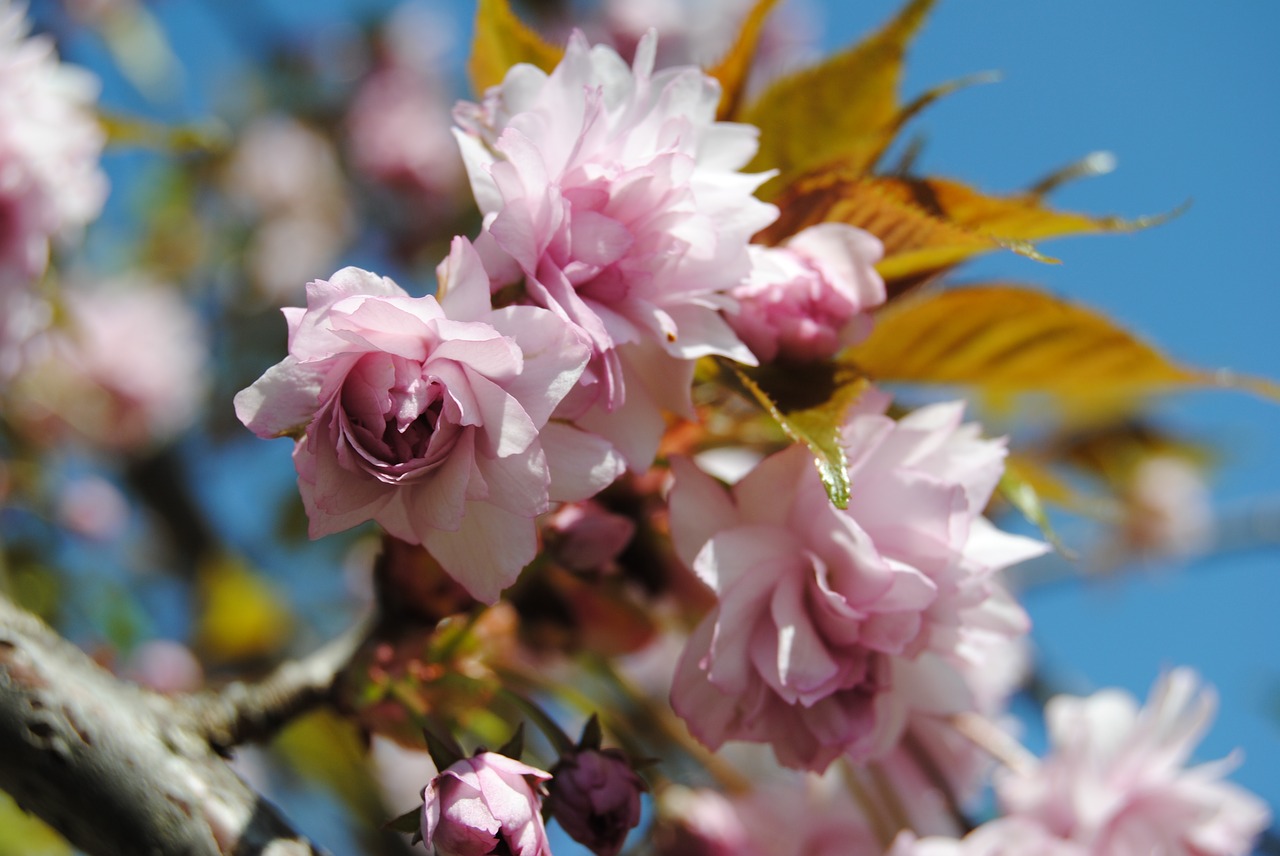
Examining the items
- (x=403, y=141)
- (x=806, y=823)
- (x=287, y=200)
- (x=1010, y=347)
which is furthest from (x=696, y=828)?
(x=287, y=200)

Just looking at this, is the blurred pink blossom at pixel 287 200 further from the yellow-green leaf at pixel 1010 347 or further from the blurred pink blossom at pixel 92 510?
the yellow-green leaf at pixel 1010 347

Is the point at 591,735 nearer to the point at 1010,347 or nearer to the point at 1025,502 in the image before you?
the point at 1025,502

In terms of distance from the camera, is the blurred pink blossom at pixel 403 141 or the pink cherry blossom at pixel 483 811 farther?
the blurred pink blossom at pixel 403 141

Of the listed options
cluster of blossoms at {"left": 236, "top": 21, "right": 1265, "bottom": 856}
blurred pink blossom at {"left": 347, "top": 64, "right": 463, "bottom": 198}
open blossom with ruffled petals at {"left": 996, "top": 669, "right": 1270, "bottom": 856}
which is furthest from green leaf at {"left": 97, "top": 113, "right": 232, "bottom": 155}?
blurred pink blossom at {"left": 347, "top": 64, "right": 463, "bottom": 198}

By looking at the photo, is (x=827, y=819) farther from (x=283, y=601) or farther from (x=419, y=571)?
(x=283, y=601)

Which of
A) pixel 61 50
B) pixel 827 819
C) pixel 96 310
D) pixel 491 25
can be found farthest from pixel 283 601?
pixel 491 25

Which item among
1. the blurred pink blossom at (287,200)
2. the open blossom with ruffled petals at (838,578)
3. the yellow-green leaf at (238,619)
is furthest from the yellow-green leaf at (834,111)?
the blurred pink blossom at (287,200)
